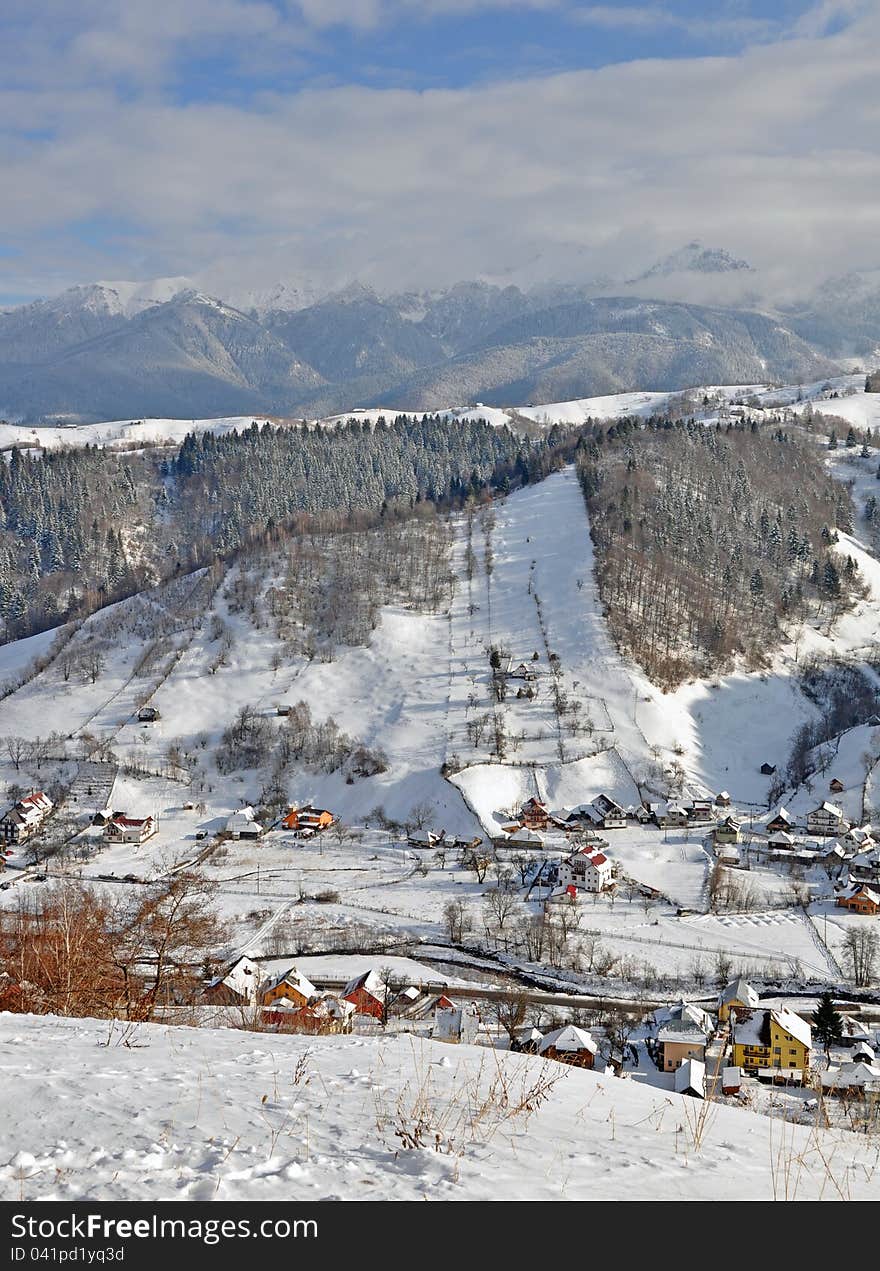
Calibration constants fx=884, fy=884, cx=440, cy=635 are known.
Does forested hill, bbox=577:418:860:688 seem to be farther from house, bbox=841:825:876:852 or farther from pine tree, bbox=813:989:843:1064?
pine tree, bbox=813:989:843:1064

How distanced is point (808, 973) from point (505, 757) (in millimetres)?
24850

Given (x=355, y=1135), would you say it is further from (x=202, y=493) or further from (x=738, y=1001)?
(x=202, y=493)

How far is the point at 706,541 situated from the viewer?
84.8 meters

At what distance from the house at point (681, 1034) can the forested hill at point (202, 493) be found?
71.8 metres

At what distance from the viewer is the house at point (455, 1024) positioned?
24.2m

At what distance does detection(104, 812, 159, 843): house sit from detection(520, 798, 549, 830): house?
22351 mm

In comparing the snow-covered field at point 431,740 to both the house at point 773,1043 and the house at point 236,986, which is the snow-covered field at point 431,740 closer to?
the house at point 236,986

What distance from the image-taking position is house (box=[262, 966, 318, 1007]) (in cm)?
2736

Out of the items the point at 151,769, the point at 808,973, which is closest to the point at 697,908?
the point at 808,973

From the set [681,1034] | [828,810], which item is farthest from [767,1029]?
[828,810]

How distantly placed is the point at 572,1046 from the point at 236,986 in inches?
423

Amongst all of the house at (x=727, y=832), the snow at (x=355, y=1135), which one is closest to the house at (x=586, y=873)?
the house at (x=727, y=832)

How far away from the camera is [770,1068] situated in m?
25.6
